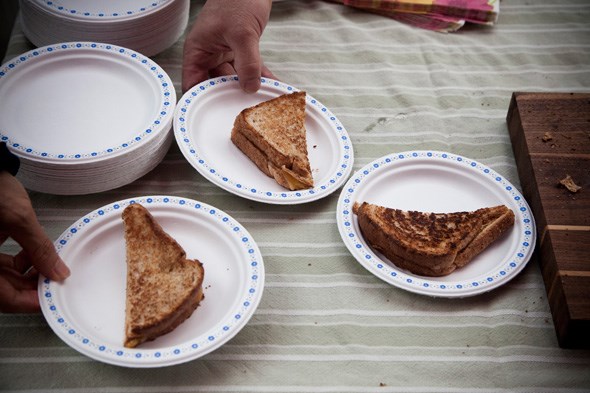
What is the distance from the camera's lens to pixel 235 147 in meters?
2.20

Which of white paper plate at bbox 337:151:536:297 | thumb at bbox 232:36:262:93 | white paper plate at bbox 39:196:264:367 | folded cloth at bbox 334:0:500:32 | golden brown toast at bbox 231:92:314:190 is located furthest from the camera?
folded cloth at bbox 334:0:500:32

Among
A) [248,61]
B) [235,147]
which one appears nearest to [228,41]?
[248,61]

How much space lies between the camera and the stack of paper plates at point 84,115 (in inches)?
75.2

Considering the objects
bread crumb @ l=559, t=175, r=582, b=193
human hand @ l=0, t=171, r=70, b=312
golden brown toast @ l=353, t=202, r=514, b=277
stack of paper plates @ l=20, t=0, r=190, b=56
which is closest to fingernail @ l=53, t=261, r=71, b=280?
human hand @ l=0, t=171, r=70, b=312

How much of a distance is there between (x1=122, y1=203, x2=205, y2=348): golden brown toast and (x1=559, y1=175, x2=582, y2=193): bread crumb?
1.12 m

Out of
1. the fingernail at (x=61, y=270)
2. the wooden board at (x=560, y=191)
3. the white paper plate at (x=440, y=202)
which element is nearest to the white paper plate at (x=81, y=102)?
the fingernail at (x=61, y=270)

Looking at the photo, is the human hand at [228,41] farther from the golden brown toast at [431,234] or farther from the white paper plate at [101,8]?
the golden brown toast at [431,234]

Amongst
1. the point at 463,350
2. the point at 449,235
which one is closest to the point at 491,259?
the point at 449,235

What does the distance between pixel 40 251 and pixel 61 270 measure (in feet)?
0.28

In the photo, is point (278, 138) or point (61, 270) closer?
point (61, 270)

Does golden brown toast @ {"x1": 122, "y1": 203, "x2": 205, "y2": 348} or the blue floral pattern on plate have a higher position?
the blue floral pattern on plate

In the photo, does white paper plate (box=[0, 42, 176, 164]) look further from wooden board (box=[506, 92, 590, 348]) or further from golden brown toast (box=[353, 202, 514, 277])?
wooden board (box=[506, 92, 590, 348])

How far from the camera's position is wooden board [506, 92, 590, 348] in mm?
1719

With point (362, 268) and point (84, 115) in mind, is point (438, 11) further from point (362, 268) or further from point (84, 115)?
point (84, 115)
